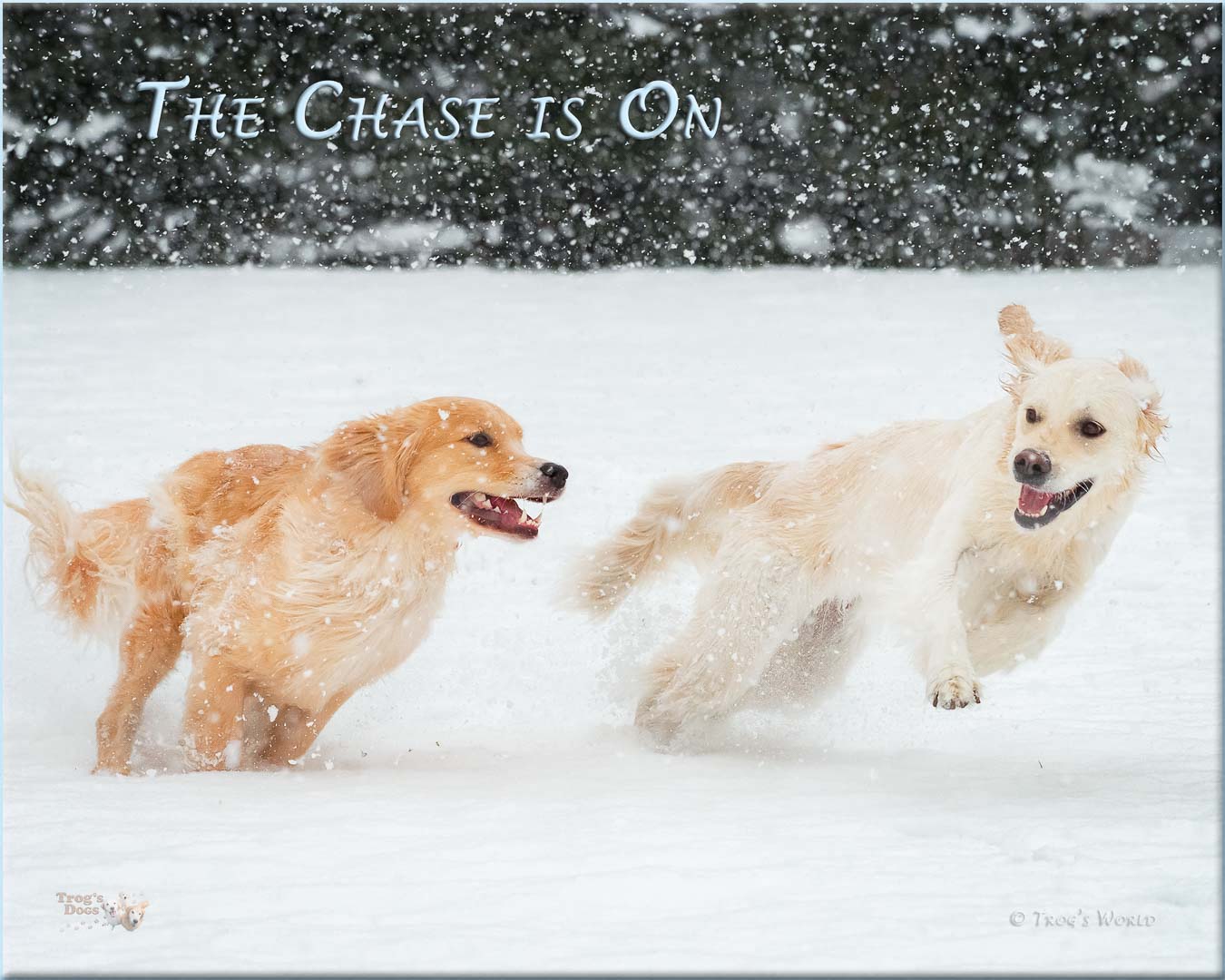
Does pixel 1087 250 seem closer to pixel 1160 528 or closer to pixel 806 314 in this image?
pixel 806 314

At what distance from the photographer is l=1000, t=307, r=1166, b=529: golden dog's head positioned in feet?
12.0

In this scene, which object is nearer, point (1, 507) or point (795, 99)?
point (1, 507)

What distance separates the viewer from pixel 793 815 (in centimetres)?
354

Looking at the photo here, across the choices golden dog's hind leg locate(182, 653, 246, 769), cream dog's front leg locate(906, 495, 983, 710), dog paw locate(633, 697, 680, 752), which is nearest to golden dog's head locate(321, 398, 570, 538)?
golden dog's hind leg locate(182, 653, 246, 769)

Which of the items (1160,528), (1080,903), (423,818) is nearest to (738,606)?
(423,818)

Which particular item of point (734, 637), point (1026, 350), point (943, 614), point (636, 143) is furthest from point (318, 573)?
point (636, 143)

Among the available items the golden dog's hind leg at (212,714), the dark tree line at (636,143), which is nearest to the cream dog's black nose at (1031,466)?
the golden dog's hind leg at (212,714)

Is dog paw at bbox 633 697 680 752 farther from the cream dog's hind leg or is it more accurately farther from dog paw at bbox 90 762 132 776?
dog paw at bbox 90 762 132 776

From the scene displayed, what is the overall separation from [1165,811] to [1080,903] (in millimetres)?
819

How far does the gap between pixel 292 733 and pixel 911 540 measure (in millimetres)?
1972

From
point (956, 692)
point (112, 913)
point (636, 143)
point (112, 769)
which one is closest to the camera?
point (112, 913)

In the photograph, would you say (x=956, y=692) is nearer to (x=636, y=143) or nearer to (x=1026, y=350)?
(x=1026, y=350)

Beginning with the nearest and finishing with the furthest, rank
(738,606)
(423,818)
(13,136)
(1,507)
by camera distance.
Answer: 1. (423,818)
2. (738,606)
3. (1,507)
4. (13,136)

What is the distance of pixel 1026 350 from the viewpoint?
3877mm
